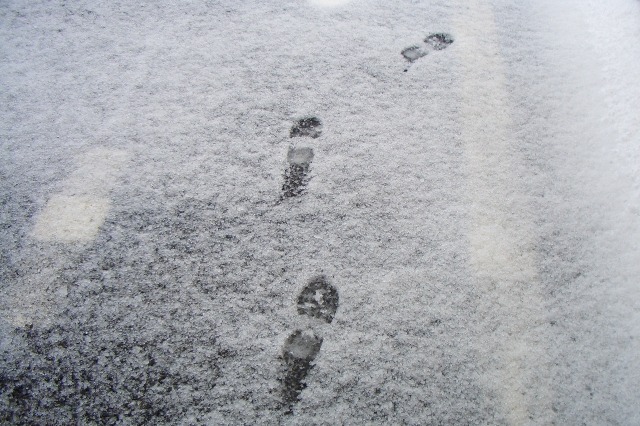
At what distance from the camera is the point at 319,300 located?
896 mm

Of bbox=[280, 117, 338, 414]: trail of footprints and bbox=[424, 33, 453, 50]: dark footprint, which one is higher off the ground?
bbox=[424, 33, 453, 50]: dark footprint

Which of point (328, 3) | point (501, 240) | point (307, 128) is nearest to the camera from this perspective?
point (501, 240)

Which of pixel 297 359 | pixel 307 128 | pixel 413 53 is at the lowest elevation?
pixel 297 359

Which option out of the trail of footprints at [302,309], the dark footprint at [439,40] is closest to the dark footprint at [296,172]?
the trail of footprints at [302,309]

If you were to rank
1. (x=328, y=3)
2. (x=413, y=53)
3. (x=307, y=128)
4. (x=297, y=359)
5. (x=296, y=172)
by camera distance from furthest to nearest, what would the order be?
(x=328, y=3) < (x=413, y=53) < (x=307, y=128) < (x=296, y=172) < (x=297, y=359)

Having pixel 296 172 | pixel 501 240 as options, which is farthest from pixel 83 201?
pixel 501 240

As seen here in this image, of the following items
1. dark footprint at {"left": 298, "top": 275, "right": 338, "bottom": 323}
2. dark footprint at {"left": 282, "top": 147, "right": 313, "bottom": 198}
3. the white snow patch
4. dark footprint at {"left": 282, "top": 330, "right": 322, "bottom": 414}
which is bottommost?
dark footprint at {"left": 282, "top": 330, "right": 322, "bottom": 414}

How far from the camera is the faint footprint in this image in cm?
78

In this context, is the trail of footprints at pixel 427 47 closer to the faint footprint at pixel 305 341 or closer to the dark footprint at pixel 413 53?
the dark footprint at pixel 413 53

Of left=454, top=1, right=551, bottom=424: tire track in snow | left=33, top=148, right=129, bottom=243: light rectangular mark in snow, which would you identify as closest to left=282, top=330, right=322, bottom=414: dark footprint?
left=454, top=1, right=551, bottom=424: tire track in snow

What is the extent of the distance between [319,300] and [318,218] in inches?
9.6

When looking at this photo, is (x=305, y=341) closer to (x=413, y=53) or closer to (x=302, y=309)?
(x=302, y=309)

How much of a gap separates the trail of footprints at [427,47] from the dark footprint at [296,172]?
1.96 feet

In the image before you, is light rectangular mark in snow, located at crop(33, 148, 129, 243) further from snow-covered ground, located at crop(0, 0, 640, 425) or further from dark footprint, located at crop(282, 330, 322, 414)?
dark footprint, located at crop(282, 330, 322, 414)
